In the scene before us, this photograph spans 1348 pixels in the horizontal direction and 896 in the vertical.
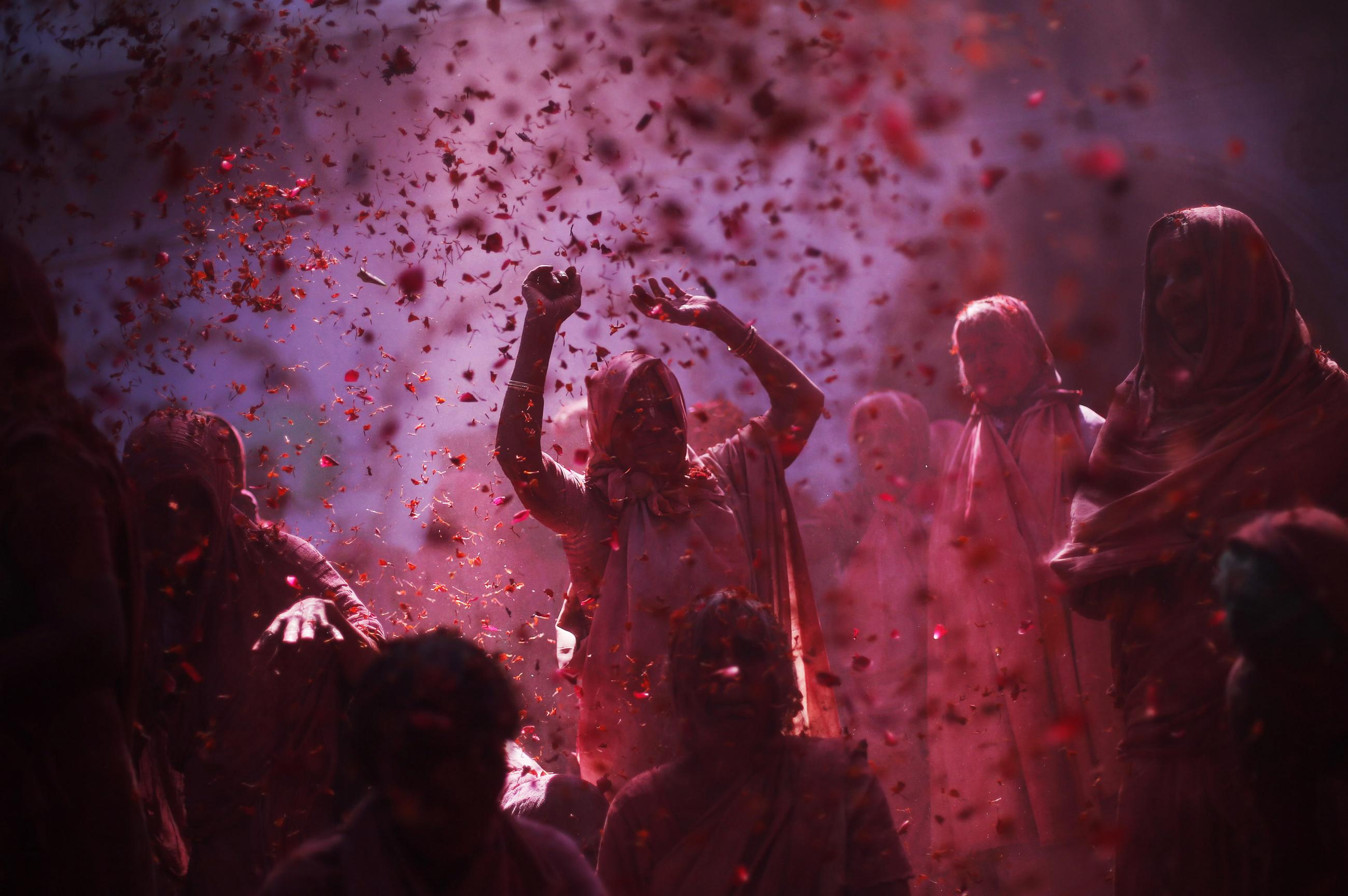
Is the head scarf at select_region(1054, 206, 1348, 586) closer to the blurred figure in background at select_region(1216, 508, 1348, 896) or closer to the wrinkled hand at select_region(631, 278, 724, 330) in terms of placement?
the blurred figure in background at select_region(1216, 508, 1348, 896)

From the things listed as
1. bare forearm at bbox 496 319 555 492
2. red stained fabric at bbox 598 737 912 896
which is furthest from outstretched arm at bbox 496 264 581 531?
red stained fabric at bbox 598 737 912 896

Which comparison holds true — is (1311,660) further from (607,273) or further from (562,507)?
(607,273)

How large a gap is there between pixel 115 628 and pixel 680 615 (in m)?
1.54

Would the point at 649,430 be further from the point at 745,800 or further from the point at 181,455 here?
the point at 181,455

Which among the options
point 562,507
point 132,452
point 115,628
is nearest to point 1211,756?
Answer: point 562,507

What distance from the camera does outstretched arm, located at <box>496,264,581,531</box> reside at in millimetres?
3803

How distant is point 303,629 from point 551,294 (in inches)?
58.4

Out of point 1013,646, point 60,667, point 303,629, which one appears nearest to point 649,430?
point 303,629

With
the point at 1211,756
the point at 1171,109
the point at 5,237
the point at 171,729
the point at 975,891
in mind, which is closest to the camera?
the point at 5,237

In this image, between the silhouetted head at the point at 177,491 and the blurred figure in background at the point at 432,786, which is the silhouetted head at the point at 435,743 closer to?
the blurred figure in background at the point at 432,786

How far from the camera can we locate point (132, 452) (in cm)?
382

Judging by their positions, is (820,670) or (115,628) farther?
(820,670)

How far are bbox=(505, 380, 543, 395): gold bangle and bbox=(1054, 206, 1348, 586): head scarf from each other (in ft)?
6.23

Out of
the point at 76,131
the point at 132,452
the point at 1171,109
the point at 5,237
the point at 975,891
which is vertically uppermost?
the point at 1171,109
